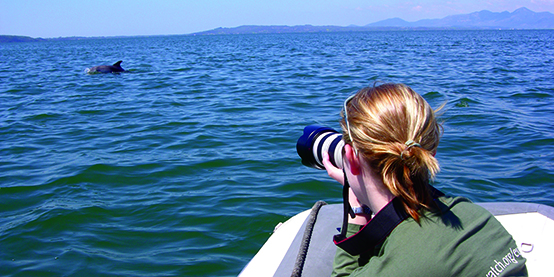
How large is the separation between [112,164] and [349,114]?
495cm

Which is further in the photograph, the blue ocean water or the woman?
the blue ocean water

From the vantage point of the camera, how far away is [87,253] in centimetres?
380

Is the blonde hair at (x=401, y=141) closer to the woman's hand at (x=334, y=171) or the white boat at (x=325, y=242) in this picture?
the woman's hand at (x=334, y=171)

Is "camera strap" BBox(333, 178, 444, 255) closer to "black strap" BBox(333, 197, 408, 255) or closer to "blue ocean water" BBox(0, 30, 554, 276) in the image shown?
"black strap" BBox(333, 197, 408, 255)

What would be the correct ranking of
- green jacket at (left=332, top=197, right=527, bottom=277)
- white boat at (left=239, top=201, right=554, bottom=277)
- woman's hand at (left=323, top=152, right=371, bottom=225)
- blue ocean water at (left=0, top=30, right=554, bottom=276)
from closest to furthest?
green jacket at (left=332, top=197, right=527, bottom=277) → woman's hand at (left=323, top=152, right=371, bottom=225) → white boat at (left=239, top=201, right=554, bottom=277) → blue ocean water at (left=0, top=30, right=554, bottom=276)

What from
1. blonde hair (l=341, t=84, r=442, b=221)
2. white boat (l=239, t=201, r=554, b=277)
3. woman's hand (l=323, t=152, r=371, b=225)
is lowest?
white boat (l=239, t=201, r=554, b=277)

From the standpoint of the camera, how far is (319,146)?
199 centimetres

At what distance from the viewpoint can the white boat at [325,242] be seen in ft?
6.96

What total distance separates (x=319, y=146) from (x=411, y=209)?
2.22 feet

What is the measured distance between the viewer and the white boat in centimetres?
212

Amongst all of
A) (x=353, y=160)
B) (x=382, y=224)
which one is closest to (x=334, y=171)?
(x=353, y=160)

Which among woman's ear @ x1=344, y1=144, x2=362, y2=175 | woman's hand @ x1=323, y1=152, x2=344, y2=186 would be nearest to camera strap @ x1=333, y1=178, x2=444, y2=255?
woman's ear @ x1=344, y1=144, x2=362, y2=175

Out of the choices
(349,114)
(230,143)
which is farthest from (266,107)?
(349,114)

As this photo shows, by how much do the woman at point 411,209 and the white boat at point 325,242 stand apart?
71 centimetres
